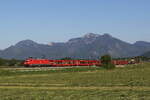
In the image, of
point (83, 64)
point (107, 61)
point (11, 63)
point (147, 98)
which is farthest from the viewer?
point (11, 63)

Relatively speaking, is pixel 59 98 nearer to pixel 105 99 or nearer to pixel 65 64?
pixel 105 99

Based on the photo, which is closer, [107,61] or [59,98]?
[59,98]

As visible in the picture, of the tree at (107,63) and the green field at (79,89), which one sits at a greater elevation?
the tree at (107,63)

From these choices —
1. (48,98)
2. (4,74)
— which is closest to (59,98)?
(48,98)

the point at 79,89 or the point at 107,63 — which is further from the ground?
the point at 107,63

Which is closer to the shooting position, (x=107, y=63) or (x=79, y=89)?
(x=79, y=89)

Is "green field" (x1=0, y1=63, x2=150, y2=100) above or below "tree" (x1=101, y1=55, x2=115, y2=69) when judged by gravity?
below

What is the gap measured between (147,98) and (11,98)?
30.5 feet

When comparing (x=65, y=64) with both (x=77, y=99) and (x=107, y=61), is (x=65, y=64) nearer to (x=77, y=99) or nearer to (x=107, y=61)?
(x=107, y=61)

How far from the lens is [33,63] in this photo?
10612 cm

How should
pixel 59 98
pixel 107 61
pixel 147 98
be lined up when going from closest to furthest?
pixel 147 98
pixel 59 98
pixel 107 61

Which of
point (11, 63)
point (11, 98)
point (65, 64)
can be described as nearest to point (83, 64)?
point (65, 64)

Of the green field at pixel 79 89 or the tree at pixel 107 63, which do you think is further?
the tree at pixel 107 63

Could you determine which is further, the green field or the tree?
the tree
